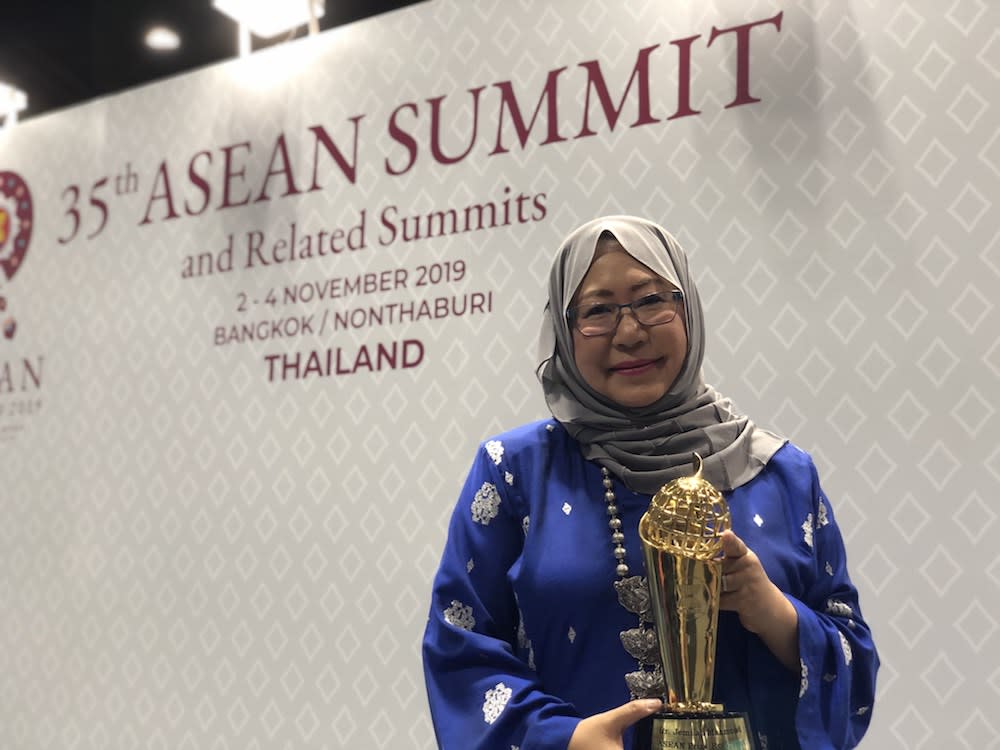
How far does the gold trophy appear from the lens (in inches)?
45.9

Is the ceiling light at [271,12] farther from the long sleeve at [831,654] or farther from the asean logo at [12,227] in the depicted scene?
the long sleeve at [831,654]

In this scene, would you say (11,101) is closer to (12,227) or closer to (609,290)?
(12,227)

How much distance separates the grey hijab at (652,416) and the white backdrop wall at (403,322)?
871mm

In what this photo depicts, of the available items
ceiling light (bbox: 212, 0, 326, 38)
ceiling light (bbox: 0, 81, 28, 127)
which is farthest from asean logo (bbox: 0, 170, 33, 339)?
ceiling light (bbox: 212, 0, 326, 38)

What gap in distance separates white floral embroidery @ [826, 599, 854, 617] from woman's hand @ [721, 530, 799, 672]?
120 mm

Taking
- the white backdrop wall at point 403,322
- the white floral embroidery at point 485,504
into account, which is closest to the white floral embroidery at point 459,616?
the white floral embroidery at point 485,504

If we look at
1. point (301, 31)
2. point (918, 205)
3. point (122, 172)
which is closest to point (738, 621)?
point (918, 205)

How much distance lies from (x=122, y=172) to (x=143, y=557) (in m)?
1.16

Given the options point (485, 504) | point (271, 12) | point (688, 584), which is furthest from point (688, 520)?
point (271, 12)

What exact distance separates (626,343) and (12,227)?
2.79 m

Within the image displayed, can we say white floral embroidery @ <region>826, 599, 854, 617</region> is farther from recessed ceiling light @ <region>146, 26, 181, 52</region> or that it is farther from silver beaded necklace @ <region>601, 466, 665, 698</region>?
recessed ceiling light @ <region>146, 26, 181, 52</region>

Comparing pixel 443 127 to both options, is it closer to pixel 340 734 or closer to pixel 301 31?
pixel 301 31

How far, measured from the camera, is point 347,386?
278 cm

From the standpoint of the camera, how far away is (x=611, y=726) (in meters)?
1.15
